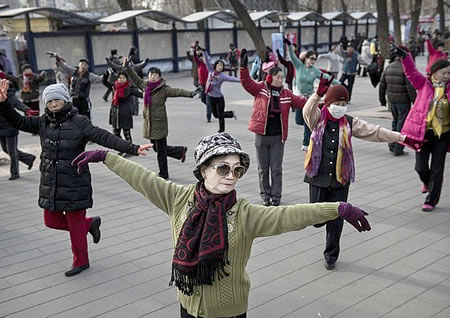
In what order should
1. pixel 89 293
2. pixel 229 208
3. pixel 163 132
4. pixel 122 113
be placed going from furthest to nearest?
1. pixel 122 113
2. pixel 163 132
3. pixel 89 293
4. pixel 229 208

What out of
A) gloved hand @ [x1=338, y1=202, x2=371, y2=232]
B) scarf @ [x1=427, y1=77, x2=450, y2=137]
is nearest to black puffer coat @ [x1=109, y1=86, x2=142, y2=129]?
scarf @ [x1=427, y1=77, x2=450, y2=137]

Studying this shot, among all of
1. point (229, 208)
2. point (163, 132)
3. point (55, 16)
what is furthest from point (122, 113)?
point (55, 16)

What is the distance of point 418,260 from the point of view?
5.12 m

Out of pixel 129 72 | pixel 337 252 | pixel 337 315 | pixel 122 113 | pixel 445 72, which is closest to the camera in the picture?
pixel 337 315

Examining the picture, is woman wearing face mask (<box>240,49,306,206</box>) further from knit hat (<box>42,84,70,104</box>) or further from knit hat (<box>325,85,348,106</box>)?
knit hat (<box>42,84,70,104</box>)

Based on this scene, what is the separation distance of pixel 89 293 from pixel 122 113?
17.8 feet

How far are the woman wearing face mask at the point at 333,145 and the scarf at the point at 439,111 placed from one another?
1.63m

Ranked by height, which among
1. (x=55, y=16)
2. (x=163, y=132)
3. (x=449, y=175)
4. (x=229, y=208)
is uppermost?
(x=55, y=16)

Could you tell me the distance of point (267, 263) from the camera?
513 centimetres

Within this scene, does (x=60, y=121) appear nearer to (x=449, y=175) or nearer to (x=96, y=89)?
(x=449, y=175)

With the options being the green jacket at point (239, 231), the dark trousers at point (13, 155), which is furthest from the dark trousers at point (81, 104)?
the green jacket at point (239, 231)

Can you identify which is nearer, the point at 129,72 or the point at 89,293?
the point at 89,293

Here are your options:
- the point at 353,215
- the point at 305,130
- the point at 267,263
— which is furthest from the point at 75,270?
the point at 305,130

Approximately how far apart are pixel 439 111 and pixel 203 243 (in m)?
4.46
